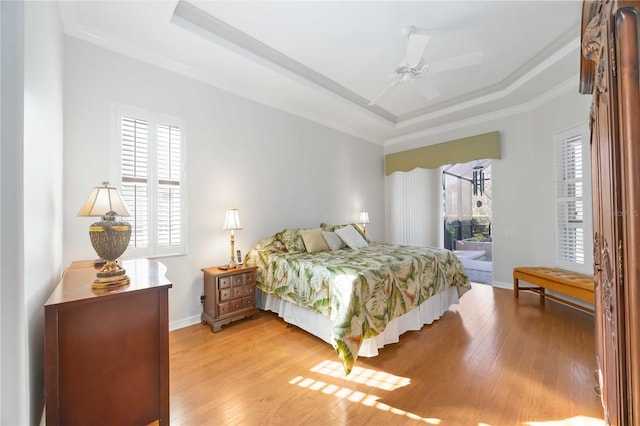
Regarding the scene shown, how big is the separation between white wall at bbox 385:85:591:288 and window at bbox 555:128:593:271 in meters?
0.09

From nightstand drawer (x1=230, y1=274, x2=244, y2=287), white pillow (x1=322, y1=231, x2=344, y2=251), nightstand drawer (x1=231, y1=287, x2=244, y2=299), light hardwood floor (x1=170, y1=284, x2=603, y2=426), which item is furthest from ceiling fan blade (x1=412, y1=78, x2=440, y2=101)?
nightstand drawer (x1=231, y1=287, x2=244, y2=299)

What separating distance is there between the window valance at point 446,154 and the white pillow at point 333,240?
8.52ft

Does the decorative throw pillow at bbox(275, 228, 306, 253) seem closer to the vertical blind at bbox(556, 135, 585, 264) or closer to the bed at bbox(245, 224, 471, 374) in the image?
the bed at bbox(245, 224, 471, 374)

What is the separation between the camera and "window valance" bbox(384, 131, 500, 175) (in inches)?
169

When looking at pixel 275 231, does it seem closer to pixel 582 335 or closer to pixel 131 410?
pixel 131 410

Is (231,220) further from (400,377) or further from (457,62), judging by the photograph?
(457,62)

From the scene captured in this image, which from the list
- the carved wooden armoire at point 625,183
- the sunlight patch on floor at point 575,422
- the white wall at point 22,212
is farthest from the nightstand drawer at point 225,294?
the carved wooden armoire at point 625,183

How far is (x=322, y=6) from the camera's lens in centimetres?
227

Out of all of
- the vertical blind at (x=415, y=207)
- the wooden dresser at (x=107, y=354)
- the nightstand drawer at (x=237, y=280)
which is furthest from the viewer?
the vertical blind at (x=415, y=207)

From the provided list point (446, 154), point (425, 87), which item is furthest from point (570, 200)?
point (425, 87)

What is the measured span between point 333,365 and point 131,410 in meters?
1.37

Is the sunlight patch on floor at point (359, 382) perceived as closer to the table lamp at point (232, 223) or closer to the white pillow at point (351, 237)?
the table lamp at point (232, 223)

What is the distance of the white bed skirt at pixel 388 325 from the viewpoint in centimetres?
233

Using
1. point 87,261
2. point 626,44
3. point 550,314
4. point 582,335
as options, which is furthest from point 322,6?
point 550,314
